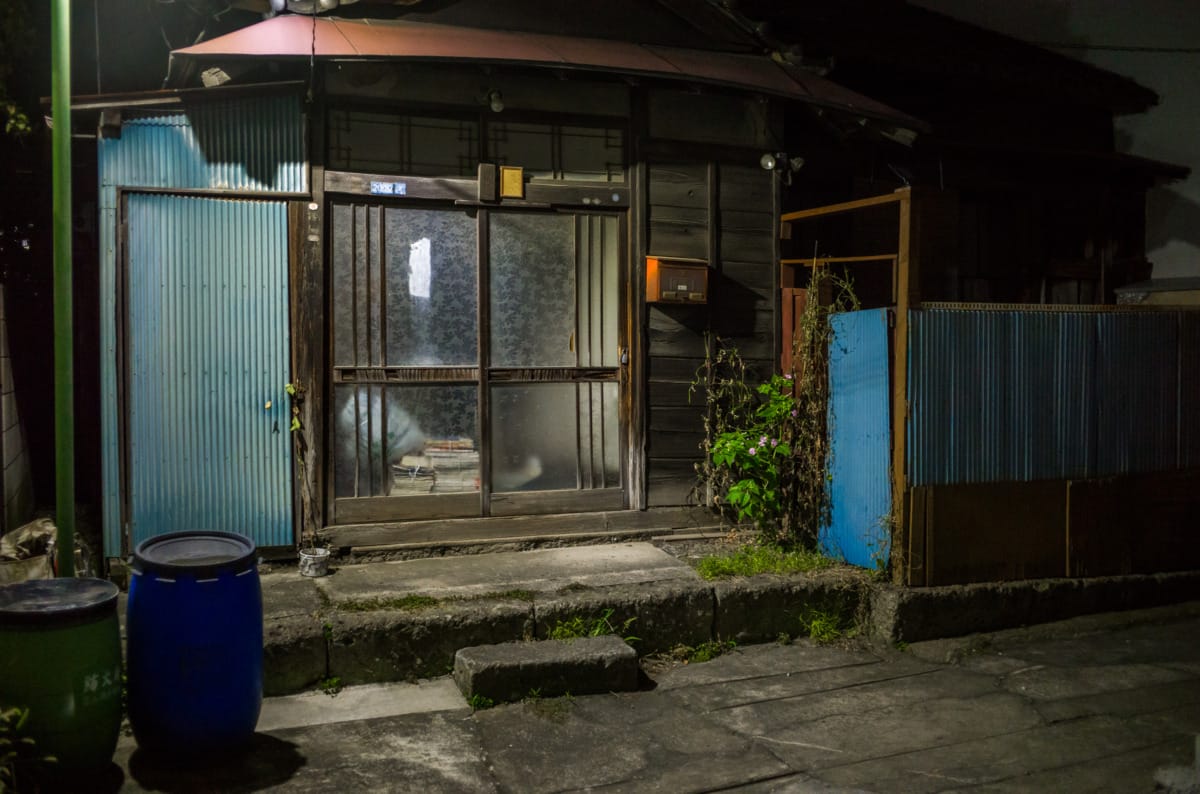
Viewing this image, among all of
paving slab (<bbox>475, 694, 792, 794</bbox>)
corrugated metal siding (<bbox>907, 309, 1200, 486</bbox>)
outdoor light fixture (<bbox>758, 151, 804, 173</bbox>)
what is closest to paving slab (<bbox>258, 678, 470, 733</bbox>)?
paving slab (<bbox>475, 694, 792, 794</bbox>)

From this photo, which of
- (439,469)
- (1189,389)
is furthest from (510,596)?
(1189,389)

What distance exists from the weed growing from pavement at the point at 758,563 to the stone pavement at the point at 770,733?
1.99 feet

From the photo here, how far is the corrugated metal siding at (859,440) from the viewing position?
7340 millimetres

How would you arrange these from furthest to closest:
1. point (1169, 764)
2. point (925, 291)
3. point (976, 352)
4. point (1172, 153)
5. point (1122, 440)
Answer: point (1172, 153) < point (925, 291) < point (1122, 440) < point (976, 352) < point (1169, 764)

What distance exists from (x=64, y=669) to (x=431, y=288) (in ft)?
13.3

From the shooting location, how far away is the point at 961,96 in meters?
11.0

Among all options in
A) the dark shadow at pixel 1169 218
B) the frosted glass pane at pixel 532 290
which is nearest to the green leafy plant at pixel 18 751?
the frosted glass pane at pixel 532 290

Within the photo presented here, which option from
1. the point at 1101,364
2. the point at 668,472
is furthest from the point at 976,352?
the point at 668,472

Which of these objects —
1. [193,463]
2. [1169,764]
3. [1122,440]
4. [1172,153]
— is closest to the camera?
[1169,764]

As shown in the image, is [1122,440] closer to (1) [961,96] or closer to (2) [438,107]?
(1) [961,96]

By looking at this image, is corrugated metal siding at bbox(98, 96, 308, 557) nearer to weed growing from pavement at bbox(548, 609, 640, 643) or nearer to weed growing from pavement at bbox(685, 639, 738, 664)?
weed growing from pavement at bbox(548, 609, 640, 643)

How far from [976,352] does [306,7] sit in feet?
19.4

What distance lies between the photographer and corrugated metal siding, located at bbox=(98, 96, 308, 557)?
666cm

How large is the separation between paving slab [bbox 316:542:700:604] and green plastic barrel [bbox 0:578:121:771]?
1.94m
